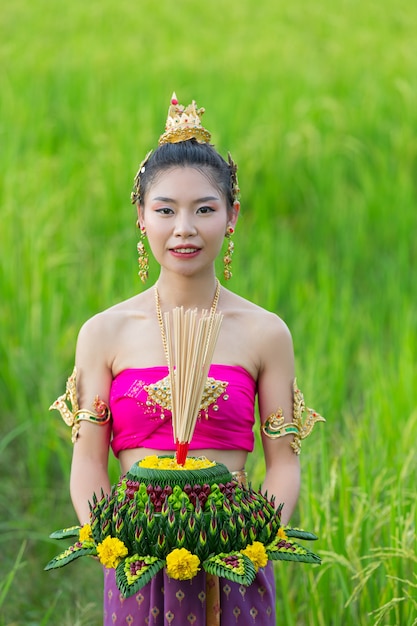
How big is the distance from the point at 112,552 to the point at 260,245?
10.3 feet

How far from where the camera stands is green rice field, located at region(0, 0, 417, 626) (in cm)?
284

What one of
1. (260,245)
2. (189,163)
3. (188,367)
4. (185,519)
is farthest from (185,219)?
(260,245)

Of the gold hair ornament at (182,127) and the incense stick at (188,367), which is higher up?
the gold hair ornament at (182,127)

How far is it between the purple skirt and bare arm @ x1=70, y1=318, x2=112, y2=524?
0.60ft

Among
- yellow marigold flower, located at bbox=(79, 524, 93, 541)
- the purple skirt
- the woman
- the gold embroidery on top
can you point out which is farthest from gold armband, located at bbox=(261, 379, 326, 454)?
yellow marigold flower, located at bbox=(79, 524, 93, 541)

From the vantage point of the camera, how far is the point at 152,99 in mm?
6000

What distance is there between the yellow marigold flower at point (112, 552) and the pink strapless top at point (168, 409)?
36 cm

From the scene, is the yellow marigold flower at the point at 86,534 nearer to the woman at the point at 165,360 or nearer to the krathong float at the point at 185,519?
the krathong float at the point at 185,519

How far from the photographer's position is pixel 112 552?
1652 millimetres

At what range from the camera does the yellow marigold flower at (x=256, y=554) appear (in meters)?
1.65

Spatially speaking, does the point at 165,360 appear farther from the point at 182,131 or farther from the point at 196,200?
the point at 182,131

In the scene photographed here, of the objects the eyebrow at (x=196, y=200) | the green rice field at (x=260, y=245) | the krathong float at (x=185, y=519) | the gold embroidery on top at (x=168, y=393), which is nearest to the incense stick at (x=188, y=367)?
the krathong float at (x=185, y=519)

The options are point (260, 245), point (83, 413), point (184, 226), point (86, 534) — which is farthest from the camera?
point (260, 245)

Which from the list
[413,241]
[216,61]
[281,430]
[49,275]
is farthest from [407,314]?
[216,61]
